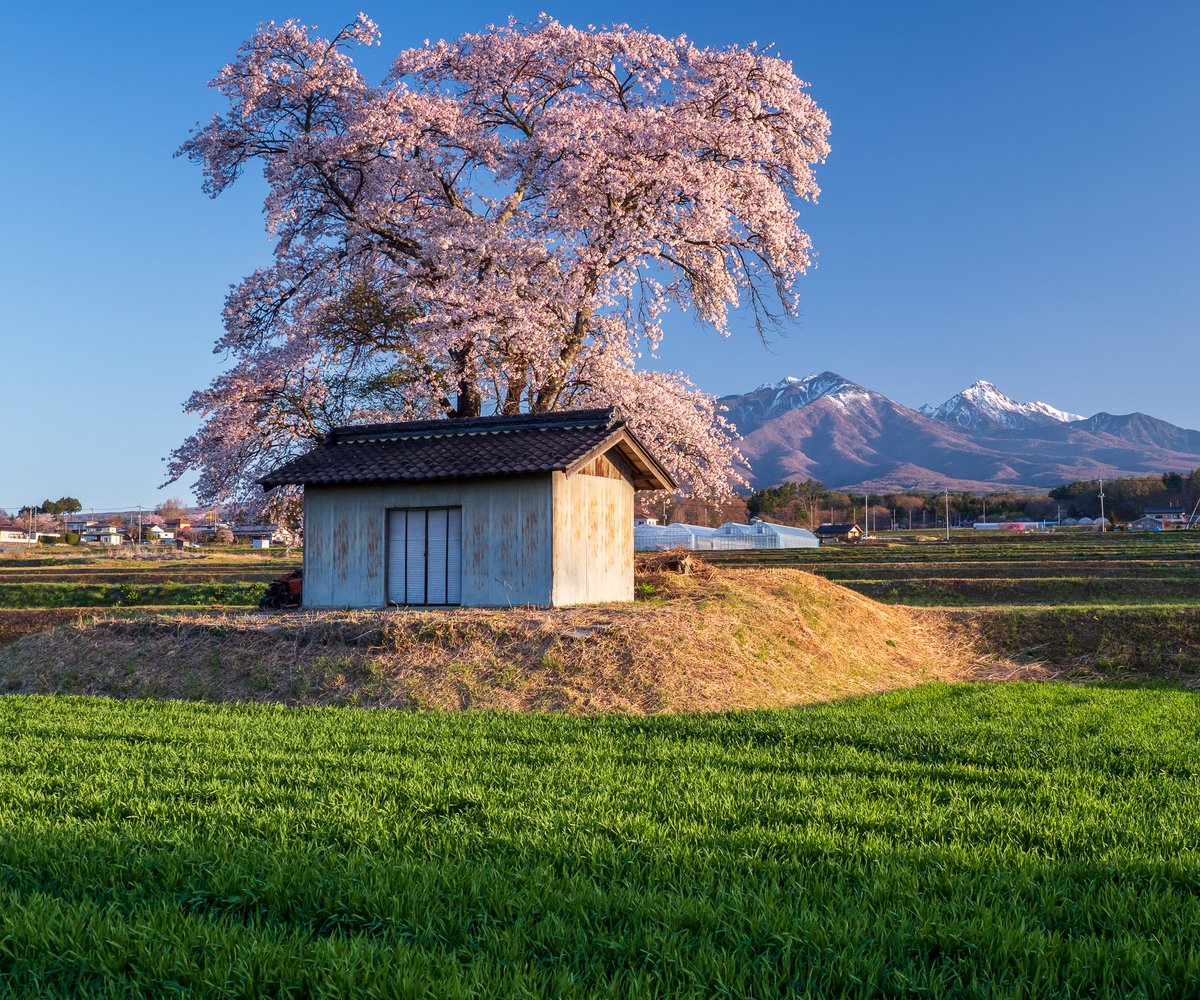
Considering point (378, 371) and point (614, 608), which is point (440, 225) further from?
point (614, 608)

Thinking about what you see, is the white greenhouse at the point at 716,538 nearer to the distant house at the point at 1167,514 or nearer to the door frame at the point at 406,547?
the distant house at the point at 1167,514

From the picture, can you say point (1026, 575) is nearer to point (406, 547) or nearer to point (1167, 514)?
point (406, 547)

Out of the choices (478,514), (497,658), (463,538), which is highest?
(478,514)

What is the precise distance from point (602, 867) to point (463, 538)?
1403cm

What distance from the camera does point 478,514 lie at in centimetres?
1898

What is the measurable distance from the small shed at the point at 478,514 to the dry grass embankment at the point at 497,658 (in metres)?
1.38

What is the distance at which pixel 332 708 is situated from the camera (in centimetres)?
1257

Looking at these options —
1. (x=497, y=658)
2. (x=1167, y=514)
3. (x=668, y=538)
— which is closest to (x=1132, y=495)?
(x=1167, y=514)

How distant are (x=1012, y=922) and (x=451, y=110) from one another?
25771mm

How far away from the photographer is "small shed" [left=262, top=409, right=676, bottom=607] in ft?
60.9

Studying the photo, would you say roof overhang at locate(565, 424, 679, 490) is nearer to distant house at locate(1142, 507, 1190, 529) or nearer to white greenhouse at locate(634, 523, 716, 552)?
white greenhouse at locate(634, 523, 716, 552)

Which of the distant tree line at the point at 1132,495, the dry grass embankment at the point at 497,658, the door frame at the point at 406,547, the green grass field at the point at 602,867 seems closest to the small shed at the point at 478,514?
the door frame at the point at 406,547

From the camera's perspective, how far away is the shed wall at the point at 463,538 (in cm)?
1853

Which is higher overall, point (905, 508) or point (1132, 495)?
point (1132, 495)
